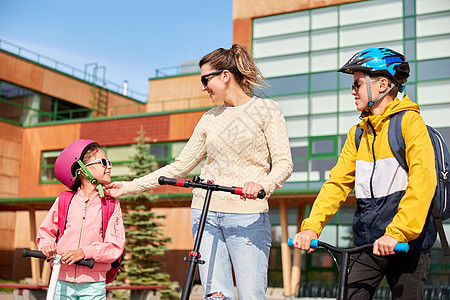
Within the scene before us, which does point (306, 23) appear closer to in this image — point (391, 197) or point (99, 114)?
point (99, 114)

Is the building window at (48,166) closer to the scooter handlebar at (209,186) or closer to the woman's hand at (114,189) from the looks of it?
the woman's hand at (114,189)

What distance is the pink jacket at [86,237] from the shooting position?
4.46 meters

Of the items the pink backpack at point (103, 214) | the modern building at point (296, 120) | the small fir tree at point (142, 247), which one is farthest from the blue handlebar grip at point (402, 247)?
the small fir tree at point (142, 247)

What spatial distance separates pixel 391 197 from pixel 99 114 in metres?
34.9

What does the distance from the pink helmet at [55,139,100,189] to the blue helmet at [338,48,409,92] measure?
209 cm

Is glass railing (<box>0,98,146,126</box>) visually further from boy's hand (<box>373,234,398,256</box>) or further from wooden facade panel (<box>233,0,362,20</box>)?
boy's hand (<box>373,234,398,256</box>)

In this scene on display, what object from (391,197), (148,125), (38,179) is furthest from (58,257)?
(38,179)

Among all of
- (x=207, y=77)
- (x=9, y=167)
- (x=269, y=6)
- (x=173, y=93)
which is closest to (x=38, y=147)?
(x=9, y=167)

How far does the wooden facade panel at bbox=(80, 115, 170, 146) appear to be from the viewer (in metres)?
29.1

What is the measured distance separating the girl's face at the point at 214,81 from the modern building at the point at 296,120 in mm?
14597

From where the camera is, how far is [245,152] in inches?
160

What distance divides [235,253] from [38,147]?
2994cm

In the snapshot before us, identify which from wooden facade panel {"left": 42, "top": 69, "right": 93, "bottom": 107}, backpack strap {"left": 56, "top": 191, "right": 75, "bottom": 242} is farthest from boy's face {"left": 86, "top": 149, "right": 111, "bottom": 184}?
wooden facade panel {"left": 42, "top": 69, "right": 93, "bottom": 107}

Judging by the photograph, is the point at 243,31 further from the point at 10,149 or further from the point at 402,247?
the point at 402,247
